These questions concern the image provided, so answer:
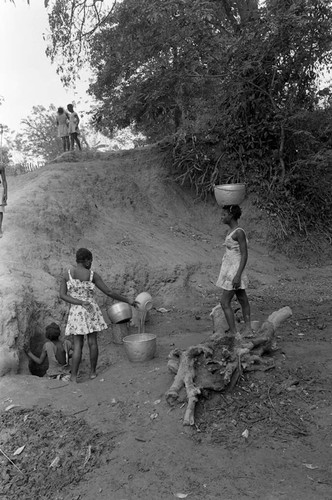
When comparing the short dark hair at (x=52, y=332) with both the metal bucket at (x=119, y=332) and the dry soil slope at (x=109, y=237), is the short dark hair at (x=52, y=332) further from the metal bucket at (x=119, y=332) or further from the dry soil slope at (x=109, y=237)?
the metal bucket at (x=119, y=332)

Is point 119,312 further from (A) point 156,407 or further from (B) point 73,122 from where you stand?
(B) point 73,122

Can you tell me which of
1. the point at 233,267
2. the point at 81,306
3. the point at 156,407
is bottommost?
the point at 156,407

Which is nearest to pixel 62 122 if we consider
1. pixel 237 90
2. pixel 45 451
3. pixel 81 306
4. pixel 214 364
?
pixel 237 90

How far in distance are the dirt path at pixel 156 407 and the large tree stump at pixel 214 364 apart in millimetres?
119

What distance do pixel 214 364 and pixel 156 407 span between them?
629mm

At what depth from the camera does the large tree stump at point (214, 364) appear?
3.70 meters

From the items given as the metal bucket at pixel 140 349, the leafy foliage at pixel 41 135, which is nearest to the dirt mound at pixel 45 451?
the metal bucket at pixel 140 349

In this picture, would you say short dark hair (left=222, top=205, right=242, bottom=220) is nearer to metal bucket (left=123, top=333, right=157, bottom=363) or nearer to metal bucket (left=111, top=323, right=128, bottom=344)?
metal bucket (left=123, top=333, right=157, bottom=363)

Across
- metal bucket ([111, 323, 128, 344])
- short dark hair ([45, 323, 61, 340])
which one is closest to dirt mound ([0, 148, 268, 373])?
short dark hair ([45, 323, 61, 340])

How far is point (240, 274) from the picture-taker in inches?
184

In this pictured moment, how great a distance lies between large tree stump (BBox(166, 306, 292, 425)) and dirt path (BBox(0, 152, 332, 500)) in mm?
119

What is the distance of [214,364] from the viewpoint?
391 centimetres

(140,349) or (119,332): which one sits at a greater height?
(140,349)

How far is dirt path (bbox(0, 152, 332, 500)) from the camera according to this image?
291 cm
